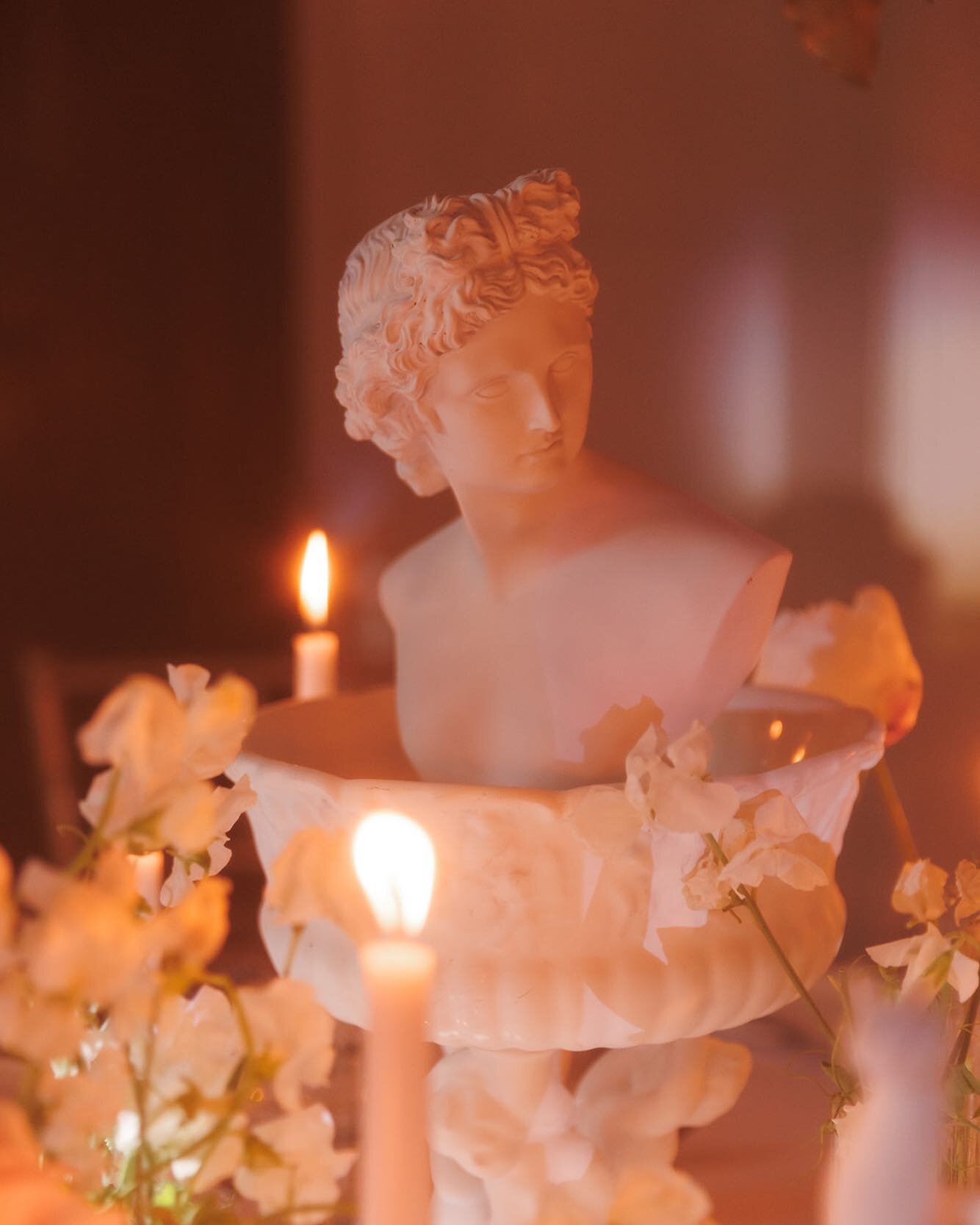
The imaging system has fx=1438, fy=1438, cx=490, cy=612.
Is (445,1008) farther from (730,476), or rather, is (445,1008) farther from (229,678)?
(730,476)

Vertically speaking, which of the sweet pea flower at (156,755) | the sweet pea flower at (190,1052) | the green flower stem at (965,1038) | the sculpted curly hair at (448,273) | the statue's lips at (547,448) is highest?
the sculpted curly hair at (448,273)

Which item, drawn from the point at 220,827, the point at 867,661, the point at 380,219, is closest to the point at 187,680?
the point at 220,827

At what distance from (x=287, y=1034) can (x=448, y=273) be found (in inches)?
18.4

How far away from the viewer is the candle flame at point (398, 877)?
491 millimetres

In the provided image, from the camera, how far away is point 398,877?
0.49m

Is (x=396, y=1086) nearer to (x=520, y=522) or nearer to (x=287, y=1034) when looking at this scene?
(x=287, y=1034)

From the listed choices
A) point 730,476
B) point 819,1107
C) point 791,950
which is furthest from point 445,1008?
point 730,476

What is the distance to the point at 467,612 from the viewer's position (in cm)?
94

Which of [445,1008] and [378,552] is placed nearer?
[445,1008]

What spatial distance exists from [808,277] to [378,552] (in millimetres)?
687

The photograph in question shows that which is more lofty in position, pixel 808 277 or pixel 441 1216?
pixel 808 277

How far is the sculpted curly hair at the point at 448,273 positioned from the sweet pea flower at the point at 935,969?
1.37 feet

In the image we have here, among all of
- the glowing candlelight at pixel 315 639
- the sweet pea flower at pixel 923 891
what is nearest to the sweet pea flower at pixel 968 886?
the sweet pea flower at pixel 923 891

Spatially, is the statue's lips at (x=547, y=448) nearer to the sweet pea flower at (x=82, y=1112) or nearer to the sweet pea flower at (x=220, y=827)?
the sweet pea flower at (x=220, y=827)
